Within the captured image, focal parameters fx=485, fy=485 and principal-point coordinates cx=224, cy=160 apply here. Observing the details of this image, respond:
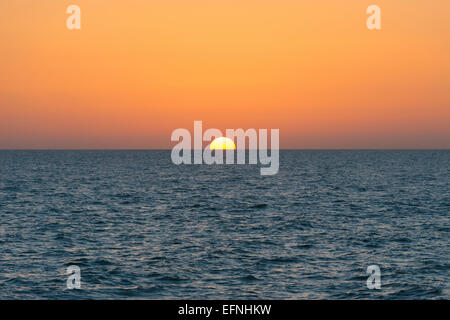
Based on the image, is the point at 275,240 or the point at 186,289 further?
the point at 275,240

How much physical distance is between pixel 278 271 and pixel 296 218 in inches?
691

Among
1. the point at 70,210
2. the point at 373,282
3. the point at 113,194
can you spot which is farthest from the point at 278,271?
the point at 113,194

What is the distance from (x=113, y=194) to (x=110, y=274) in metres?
40.4

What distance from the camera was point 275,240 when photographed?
3186 centimetres

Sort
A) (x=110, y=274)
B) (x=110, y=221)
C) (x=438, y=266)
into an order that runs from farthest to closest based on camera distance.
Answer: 1. (x=110, y=221)
2. (x=438, y=266)
3. (x=110, y=274)

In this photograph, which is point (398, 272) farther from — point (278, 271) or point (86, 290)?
point (86, 290)

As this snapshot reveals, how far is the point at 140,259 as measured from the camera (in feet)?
87.1
